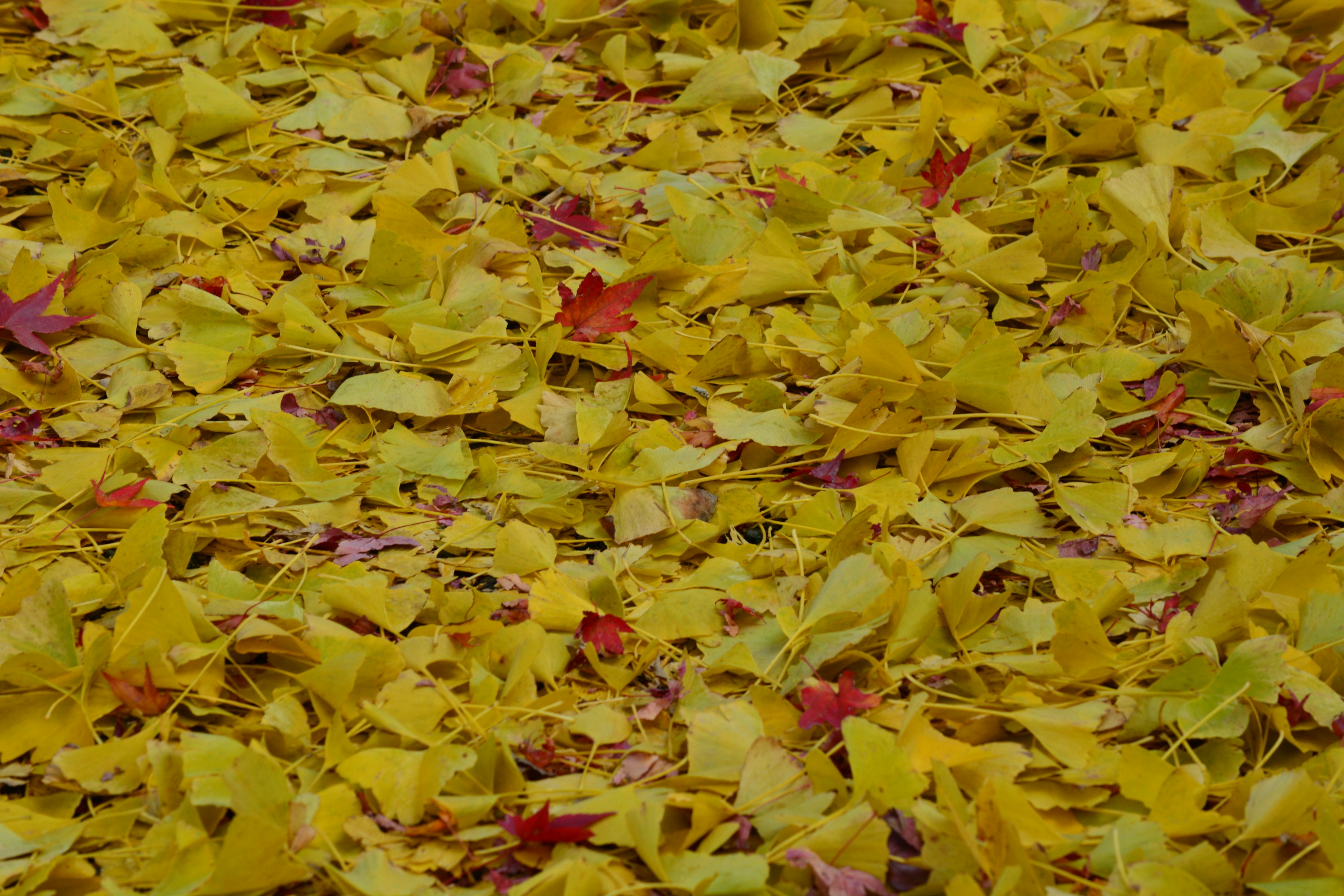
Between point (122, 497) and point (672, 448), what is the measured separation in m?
0.47

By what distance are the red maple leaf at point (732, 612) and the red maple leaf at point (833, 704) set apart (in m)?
0.10

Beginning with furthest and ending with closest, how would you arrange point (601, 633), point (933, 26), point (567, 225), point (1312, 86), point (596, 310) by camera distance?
1. point (933, 26)
2. point (1312, 86)
3. point (567, 225)
4. point (596, 310)
5. point (601, 633)

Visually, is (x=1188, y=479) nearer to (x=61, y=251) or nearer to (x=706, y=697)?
(x=706, y=697)

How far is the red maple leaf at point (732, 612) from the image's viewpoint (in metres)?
0.85

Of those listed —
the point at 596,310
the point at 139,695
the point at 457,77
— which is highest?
the point at 457,77

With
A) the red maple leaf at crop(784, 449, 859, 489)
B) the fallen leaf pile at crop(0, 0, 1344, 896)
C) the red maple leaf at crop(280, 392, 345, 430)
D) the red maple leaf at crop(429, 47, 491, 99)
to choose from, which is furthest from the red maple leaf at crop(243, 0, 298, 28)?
the red maple leaf at crop(784, 449, 859, 489)

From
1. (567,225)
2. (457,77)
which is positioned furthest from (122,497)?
(457,77)

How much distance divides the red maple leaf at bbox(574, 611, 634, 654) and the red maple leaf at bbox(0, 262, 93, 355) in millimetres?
618

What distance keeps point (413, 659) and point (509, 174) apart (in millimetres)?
716

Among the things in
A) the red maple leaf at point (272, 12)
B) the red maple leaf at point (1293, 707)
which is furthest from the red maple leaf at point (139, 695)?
the red maple leaf at point (272, 12)

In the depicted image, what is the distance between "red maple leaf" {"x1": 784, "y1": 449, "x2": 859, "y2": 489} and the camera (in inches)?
38.1

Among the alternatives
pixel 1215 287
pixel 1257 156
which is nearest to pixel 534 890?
pixel 1215 287

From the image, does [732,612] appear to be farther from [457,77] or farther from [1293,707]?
[457,77]

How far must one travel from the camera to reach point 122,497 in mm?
918
